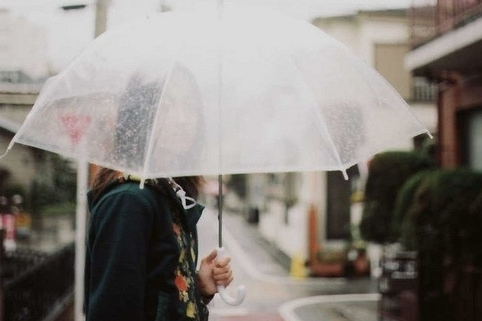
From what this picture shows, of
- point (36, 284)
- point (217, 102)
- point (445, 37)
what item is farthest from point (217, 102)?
point (445, 37)

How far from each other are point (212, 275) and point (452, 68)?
8.35 meters

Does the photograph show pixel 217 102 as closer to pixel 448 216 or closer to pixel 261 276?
pixel 448 216

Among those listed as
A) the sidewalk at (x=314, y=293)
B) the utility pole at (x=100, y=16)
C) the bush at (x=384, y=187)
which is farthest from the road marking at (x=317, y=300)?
the utility pole at (x=100, y=16)

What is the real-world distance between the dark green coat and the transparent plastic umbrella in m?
0.13

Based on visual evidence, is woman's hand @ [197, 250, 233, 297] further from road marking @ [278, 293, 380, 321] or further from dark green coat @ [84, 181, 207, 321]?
road marking @ [278, 293, 380, 321]

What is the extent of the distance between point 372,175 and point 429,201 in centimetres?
283

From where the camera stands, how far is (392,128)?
286cm

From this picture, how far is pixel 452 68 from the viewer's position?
988cm

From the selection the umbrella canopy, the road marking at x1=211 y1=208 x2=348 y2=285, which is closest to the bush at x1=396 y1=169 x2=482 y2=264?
the umbrella canopy

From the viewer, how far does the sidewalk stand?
12398mm

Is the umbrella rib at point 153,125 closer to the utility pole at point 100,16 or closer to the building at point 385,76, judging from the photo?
the utility pole at point 100,16

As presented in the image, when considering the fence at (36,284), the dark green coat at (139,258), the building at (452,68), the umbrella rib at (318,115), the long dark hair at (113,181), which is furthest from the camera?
the building at (452,68)

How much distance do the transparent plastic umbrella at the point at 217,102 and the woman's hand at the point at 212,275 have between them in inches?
13.6

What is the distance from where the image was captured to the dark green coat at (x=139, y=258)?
1869 millimetres
